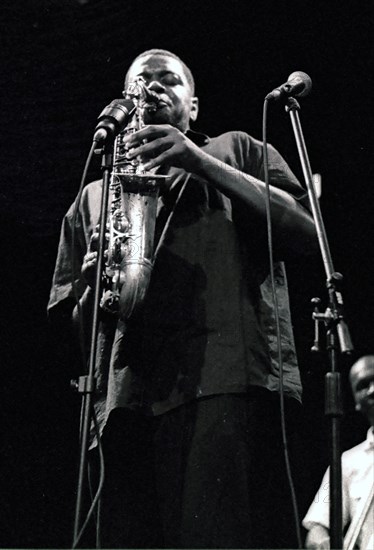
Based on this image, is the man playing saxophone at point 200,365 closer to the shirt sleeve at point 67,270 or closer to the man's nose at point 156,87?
the shirt sleeve at point 67,270

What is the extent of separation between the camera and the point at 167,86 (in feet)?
8.18

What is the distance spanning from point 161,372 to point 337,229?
1737 millimetres

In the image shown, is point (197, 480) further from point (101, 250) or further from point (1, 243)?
point (1, 243)

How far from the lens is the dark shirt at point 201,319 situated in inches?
80.1

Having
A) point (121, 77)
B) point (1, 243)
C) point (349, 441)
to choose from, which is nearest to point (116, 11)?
point (121, 77)

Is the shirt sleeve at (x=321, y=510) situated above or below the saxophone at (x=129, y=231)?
below

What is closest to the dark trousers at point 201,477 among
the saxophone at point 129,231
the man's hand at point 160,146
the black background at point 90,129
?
the saxophone at point 129,231

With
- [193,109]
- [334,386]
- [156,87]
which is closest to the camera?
[334,386]

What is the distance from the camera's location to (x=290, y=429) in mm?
2135

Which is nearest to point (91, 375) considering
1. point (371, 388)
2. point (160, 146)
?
point (160, 146)

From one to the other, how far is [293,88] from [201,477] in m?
0.99

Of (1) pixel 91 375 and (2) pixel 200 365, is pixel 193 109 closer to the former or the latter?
(2) pixel 200 365

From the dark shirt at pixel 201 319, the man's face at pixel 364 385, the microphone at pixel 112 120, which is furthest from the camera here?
the man's face at pixel 364 385

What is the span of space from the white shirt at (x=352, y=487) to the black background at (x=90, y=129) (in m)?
0.10
